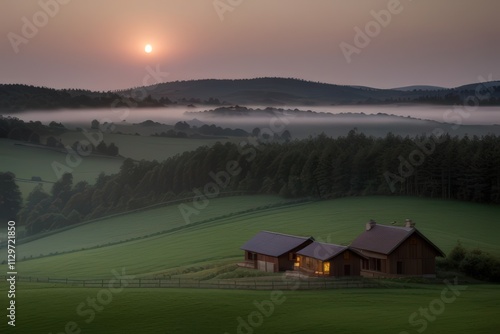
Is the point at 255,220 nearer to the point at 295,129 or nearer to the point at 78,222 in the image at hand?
the point at 78,222

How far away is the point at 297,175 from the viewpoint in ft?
393

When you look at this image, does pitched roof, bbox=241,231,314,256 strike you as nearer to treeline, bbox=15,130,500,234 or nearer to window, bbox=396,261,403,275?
window, bbox=396,261,403,275

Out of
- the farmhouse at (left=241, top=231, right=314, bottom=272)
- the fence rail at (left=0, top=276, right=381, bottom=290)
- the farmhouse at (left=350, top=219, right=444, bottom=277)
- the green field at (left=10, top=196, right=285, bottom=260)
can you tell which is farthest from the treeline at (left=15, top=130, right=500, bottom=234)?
the fence rail at (left=0, top=276, right=381, bottom=290)

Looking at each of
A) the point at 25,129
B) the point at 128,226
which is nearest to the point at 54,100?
the point at 25,129

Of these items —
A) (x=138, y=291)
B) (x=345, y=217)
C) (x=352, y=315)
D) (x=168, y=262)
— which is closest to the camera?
(x=352, y=315)

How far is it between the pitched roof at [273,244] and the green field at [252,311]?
14.5m

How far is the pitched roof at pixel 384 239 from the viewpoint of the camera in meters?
67.3

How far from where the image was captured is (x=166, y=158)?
148375 mm

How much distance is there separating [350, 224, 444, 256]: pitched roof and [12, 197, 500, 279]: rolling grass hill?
6.97 metres

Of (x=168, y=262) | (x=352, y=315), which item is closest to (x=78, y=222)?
(x=168, y=262)

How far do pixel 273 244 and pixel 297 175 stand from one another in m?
47.6

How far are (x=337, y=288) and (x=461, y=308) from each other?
1089 cm

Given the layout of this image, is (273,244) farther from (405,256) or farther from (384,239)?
(405,256)

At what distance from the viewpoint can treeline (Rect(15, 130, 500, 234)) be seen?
→ 10400cm
